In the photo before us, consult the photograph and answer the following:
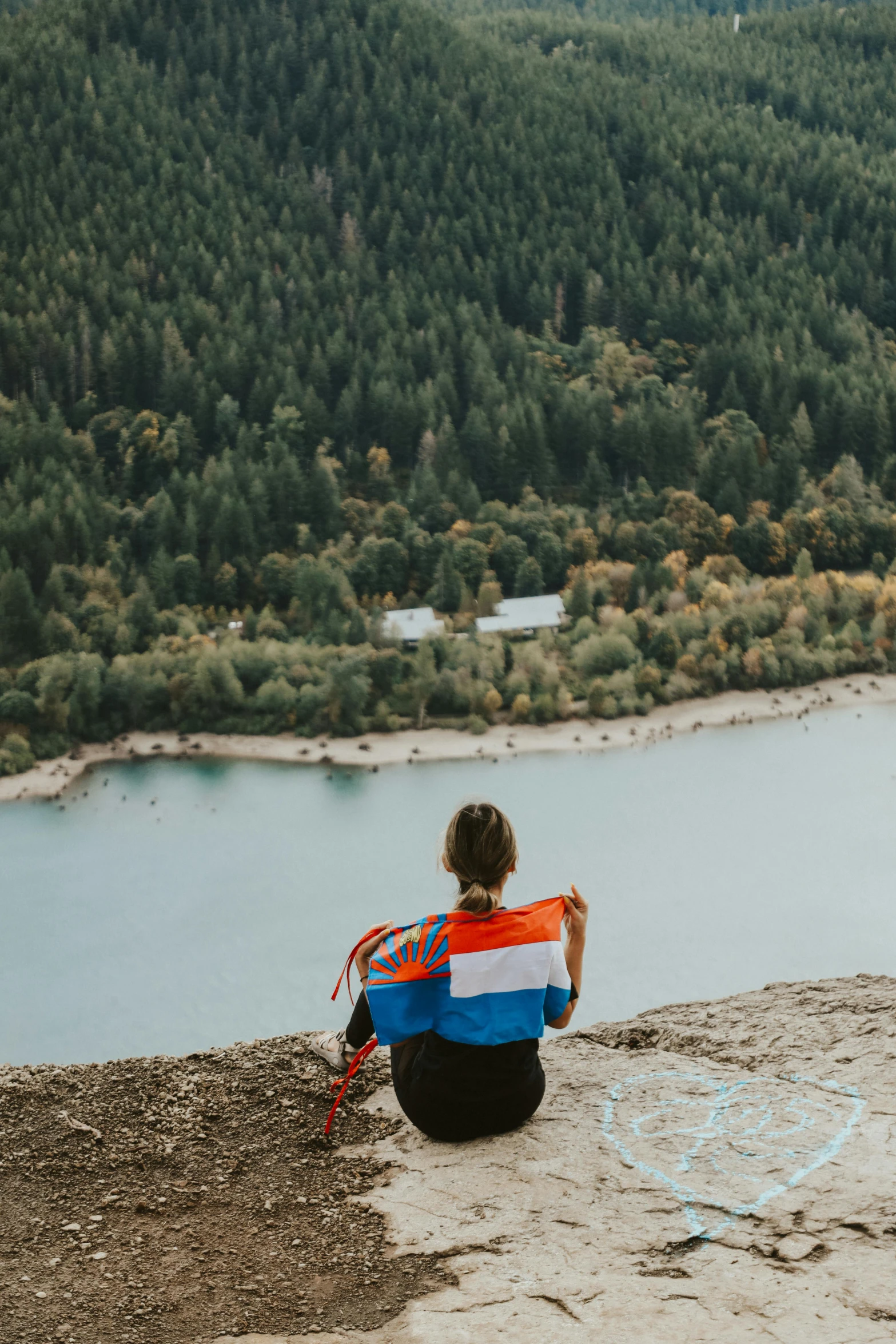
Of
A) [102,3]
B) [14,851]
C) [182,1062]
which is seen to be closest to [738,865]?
[14,851]

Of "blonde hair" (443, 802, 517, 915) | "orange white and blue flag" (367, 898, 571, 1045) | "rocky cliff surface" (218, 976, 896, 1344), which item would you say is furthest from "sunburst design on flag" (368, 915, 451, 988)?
"rocky cliff surface" (218, 976, 896, 1344)

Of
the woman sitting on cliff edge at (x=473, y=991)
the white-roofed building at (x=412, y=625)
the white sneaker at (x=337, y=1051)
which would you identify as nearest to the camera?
the woman sitting on cliff edge at (x=473, y=991)

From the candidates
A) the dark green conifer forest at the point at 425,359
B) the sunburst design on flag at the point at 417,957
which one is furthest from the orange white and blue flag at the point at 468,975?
the dark green conifer forest at the point at 425,359

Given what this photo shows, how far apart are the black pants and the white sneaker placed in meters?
0.50

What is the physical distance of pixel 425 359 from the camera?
204ft

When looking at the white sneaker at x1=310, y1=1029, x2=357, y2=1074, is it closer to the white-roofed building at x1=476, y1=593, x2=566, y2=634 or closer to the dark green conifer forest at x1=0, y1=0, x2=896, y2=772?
the dark green conifer forest at x1=0, y1=0, x2=896, y2=772

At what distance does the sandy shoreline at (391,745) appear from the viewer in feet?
133

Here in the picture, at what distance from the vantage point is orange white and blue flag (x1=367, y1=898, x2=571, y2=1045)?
3.53 metres

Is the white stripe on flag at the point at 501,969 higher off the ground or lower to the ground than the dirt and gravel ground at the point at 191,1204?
higher

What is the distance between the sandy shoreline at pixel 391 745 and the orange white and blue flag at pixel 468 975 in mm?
36478

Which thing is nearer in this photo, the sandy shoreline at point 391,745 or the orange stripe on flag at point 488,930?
the orange stripe on flag at point 488,930

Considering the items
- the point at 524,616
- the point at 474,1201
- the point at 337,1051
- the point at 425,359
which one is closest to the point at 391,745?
the point at 524,616

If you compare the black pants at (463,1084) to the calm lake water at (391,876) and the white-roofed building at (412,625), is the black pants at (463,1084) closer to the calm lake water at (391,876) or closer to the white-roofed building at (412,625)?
the calm lake water at (391,876)

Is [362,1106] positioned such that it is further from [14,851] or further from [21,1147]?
[14,851]
